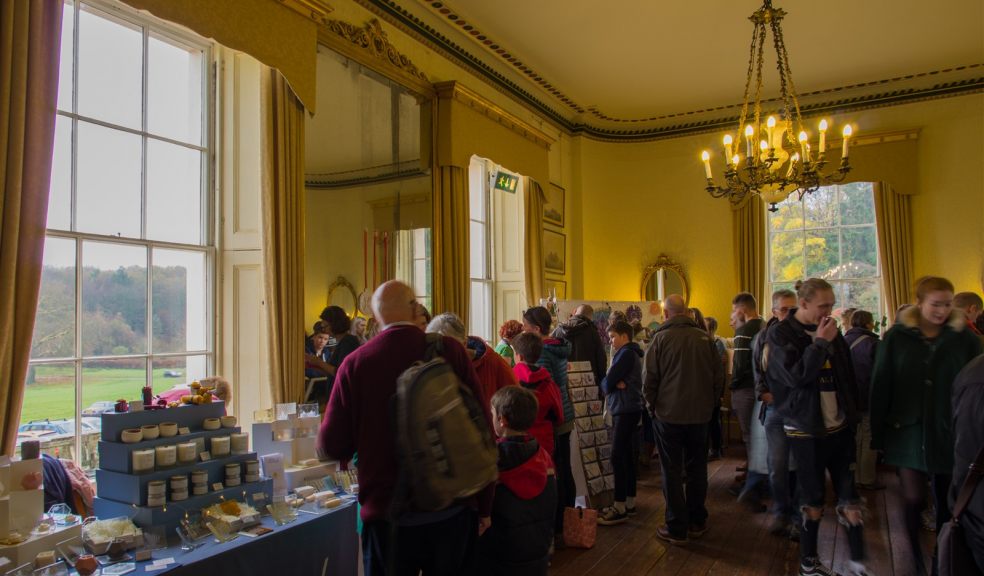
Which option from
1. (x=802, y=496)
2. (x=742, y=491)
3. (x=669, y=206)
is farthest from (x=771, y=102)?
(x=802, y=496)

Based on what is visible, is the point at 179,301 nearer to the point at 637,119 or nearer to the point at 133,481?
the point at 133,481

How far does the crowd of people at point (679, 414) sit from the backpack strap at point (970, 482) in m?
0.04

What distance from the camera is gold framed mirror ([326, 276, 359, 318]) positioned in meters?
4.82

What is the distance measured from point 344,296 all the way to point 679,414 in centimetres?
258

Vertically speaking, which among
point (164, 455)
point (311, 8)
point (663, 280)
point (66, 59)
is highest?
point (311, 8)

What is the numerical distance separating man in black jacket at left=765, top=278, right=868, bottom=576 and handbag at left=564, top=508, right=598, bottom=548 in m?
1.29

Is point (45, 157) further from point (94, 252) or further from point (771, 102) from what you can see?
point (771, 102)

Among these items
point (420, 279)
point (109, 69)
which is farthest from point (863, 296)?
point (109, 69)

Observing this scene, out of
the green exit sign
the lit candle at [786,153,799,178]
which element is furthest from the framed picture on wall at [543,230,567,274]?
the lit candle at [786,153,799,178]

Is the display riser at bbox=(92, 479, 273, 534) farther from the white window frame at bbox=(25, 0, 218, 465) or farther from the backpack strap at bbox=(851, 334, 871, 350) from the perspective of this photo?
the backpack strap at bbox=(851, 334, 871, 350)

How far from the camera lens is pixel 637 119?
1006cm

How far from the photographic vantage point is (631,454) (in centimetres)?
500

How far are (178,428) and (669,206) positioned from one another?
8.64 meters

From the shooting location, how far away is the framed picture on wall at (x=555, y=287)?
8456 mm
